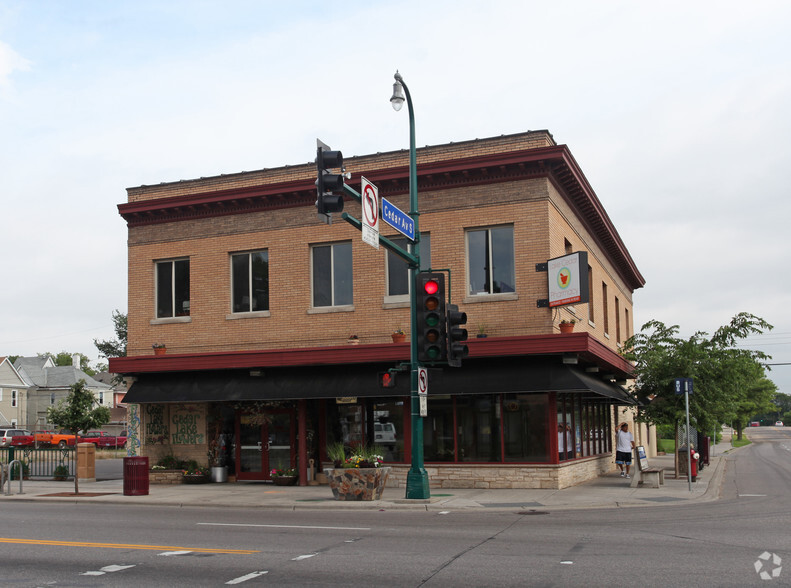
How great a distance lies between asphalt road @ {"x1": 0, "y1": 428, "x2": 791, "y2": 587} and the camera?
880 cm

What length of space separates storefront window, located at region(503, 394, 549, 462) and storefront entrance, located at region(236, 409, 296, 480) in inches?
247

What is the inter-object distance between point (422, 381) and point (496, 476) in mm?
4789

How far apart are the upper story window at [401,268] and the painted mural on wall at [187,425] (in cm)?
687

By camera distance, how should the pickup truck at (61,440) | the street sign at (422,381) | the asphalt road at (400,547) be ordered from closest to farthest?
1. the asphalt road at (400,547)
2. the street sign at (422,381)
3. the pickup truck at (61,440)

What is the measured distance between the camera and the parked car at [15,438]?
53.4 m

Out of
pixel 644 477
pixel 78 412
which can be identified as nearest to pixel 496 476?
pixel 644 477

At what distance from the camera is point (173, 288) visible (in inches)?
986

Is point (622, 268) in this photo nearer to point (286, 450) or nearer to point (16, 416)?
point (286, 450)

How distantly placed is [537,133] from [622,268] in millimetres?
15345

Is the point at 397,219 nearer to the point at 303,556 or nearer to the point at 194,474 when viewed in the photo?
the point at 303,556

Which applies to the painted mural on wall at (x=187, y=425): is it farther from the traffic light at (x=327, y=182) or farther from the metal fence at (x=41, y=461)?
the traffic light at (x=327, y=182)

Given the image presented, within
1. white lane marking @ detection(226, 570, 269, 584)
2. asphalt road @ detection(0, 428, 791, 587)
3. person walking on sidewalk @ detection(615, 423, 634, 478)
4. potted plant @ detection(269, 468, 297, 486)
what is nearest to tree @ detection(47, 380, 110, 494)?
potted plant @ detection(269, 468, 297, 486)

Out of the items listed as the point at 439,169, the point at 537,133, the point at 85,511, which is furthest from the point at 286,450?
the point at 537,133

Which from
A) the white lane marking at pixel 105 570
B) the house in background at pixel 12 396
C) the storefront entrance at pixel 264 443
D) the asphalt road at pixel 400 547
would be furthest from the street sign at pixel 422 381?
the house in background at pixel 12 396
